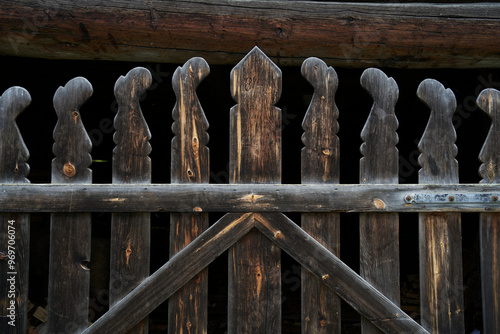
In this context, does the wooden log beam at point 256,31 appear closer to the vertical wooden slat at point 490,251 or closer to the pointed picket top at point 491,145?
the pointed picket top at point 491,145

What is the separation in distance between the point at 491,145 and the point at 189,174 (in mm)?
1436

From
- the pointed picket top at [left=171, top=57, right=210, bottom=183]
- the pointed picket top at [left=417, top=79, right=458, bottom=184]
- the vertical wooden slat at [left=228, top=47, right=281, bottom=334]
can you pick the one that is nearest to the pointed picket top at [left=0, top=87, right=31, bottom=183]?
the pointed picket top at [left=171, top=57, right=210, bottom=183]

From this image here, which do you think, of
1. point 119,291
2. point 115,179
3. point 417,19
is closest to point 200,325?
point 119,291

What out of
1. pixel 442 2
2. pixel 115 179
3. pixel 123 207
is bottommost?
pixel 123 207

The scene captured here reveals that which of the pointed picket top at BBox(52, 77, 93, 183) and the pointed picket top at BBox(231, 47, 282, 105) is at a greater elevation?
the pointed picket top at BBox(231, 47, 282, 105)

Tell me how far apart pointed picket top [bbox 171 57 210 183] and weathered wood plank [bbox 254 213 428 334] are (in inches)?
14.6

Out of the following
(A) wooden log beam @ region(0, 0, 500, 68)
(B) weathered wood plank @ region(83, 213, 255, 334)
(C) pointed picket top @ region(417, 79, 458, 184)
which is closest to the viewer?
(B) weathered wood plank @ region(83, 213, 255, 334)

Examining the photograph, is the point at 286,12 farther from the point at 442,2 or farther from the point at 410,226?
the point at 410,226

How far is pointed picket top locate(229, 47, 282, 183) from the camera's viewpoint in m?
1.83

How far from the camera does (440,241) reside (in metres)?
1.85

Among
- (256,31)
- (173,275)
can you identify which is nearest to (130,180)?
(173,275)

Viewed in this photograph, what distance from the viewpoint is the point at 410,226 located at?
4.49m

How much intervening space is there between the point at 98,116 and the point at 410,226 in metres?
3.57

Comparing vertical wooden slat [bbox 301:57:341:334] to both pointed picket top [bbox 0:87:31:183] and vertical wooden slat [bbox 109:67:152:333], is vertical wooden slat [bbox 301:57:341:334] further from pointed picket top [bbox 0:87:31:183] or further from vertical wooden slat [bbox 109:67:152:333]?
pointed picket top [bbox 0:87:31:183]
